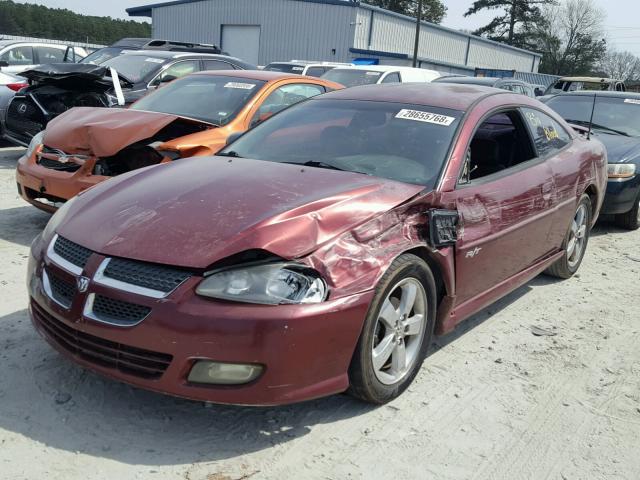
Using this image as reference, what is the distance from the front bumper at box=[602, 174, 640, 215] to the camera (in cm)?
682

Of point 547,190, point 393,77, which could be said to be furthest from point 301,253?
point 393,77

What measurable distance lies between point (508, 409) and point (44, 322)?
2260mm

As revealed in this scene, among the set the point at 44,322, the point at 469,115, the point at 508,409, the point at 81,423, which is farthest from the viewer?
the point at 469,115

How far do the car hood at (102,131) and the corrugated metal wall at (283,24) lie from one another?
28646mm

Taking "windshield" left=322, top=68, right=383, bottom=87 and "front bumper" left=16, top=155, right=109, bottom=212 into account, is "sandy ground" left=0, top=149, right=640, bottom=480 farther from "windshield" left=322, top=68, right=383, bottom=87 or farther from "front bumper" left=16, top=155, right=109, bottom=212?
"windshield" left=322, top=68, right=383, bottom=87

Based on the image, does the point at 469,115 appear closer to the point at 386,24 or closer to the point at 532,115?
the point at 532,115

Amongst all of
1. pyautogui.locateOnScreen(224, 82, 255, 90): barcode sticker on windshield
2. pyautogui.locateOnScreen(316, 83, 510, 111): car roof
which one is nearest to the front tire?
pyautogui.locateOnScreen(316, 83, 510, 111): car roof

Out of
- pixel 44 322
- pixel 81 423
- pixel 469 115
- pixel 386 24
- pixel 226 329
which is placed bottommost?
pixel 81 423

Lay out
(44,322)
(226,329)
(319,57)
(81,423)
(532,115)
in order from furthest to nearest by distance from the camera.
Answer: (319,57)
(532,115)
(44,322)
(81,423)
(226,329)

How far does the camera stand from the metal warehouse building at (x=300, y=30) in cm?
3272

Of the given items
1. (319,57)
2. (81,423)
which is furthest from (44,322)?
(319,57)

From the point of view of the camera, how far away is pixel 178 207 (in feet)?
9.62

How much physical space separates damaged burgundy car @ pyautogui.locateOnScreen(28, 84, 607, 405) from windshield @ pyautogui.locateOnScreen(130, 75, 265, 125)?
6.32 ft

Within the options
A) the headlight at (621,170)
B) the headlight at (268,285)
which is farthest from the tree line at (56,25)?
the headlight at (268,285)
